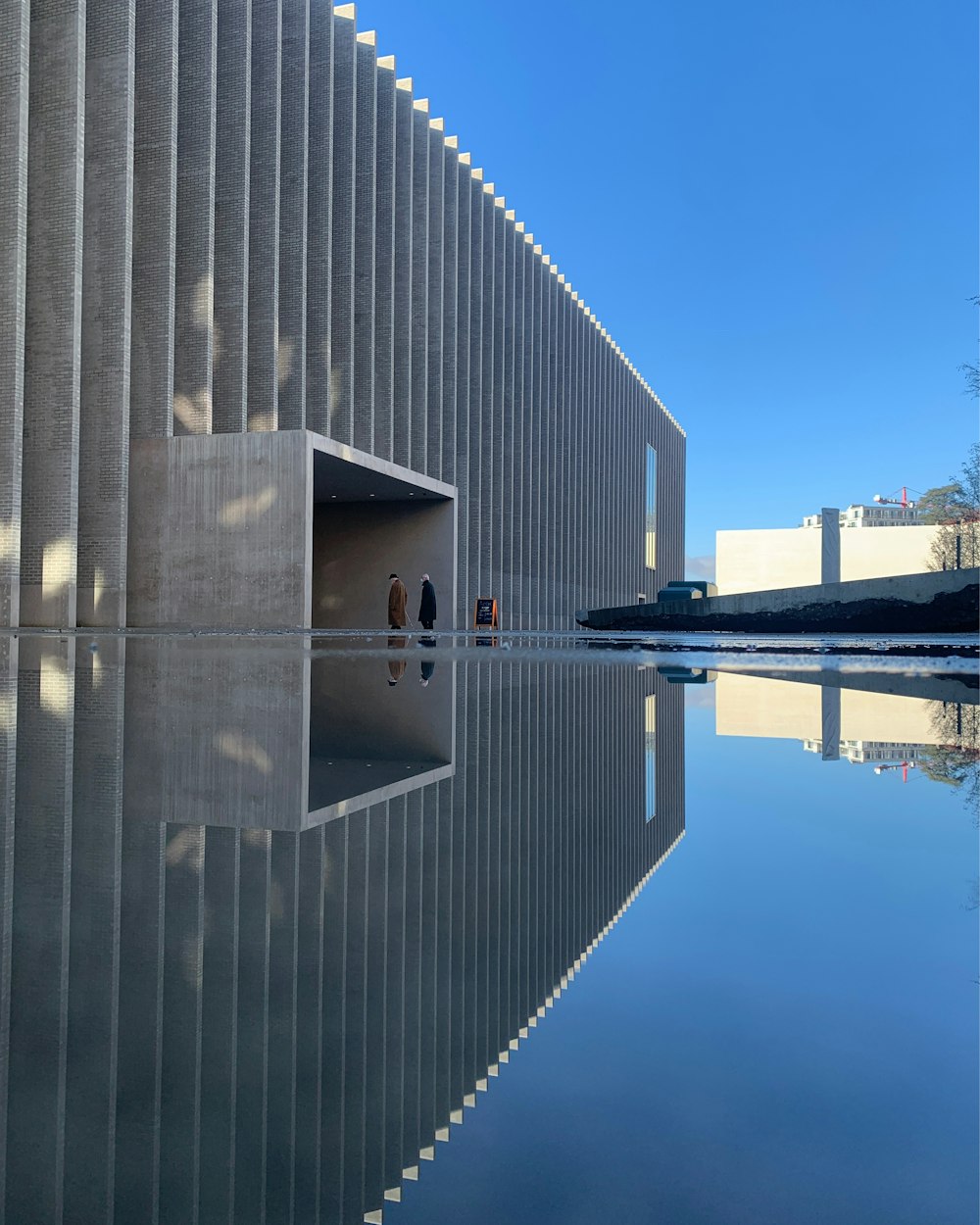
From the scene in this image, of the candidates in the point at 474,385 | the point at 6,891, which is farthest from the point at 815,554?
the point at 6,891

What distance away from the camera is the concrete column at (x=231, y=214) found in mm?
23422

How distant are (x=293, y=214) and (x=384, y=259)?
5.47 metres

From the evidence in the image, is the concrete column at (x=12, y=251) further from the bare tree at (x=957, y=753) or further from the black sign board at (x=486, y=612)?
the bare tree at (x=957, y=753)

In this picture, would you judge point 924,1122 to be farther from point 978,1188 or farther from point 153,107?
point 153,107

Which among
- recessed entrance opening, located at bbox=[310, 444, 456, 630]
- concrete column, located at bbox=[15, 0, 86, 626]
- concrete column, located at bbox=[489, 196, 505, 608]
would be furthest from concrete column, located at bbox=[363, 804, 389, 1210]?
concrete column, located at bbox=[489, 196, 505, 608]

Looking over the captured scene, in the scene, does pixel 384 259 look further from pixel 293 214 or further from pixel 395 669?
pixel 395 669

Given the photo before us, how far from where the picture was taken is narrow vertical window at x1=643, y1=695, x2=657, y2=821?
2.71m

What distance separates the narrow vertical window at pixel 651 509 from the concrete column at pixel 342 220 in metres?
44.0

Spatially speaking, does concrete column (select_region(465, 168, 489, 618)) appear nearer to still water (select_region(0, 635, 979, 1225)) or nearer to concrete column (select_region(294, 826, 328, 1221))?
still water (select_region(0, 635, 979, 1225))

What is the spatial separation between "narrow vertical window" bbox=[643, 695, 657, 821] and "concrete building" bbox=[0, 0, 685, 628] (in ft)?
52.9

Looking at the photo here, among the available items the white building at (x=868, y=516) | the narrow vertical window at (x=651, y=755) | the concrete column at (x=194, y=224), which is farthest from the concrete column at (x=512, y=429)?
the white building at (x=868, y=516)

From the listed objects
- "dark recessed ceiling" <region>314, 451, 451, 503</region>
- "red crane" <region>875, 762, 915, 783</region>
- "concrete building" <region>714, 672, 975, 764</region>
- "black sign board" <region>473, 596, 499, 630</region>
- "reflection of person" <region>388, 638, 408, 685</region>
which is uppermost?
"dark recessed ceiling" <region>314, 451, 451, 503</region>

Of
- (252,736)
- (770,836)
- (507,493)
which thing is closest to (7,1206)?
(770,836)

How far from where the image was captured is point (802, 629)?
18.4 meters
